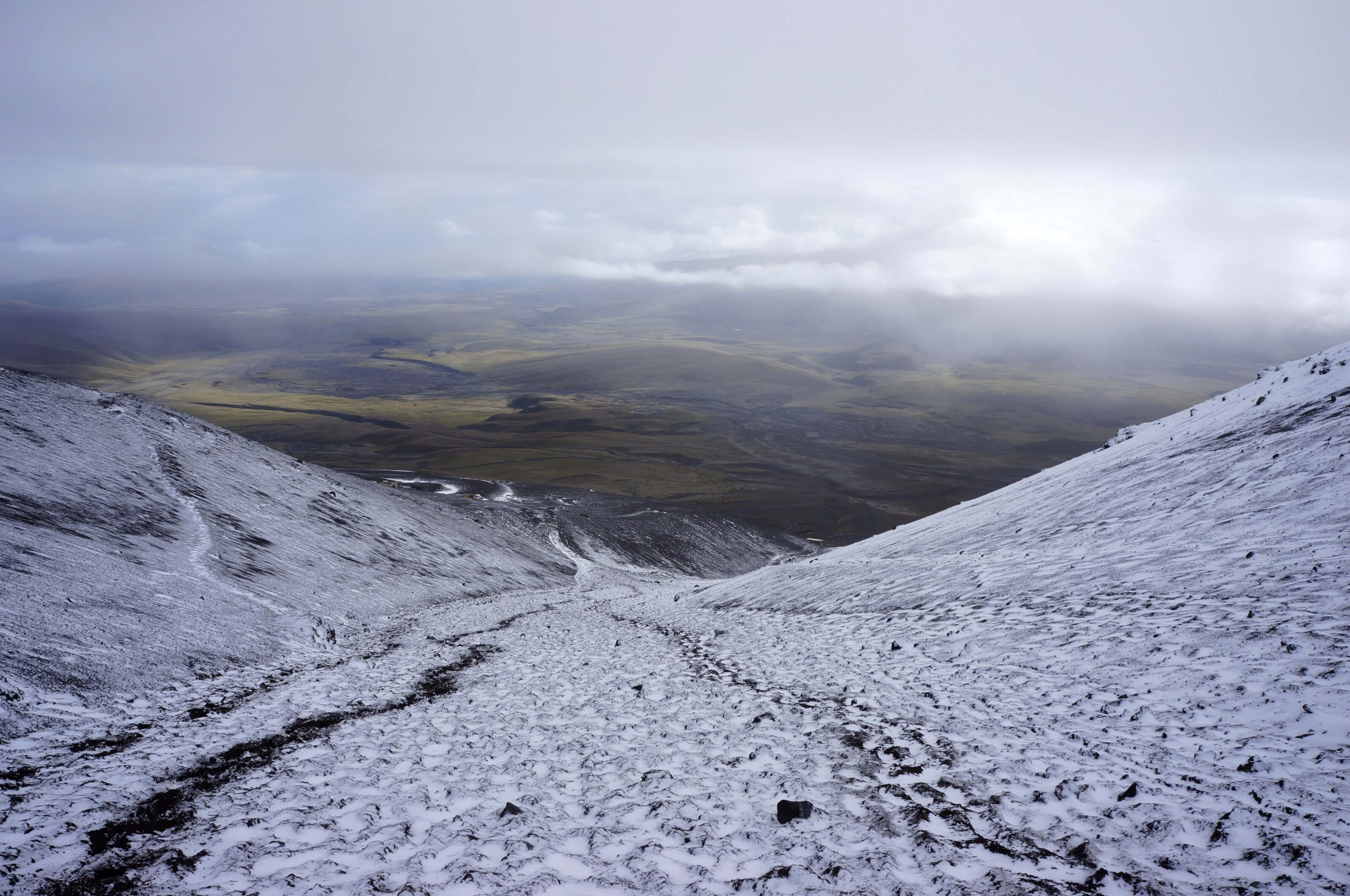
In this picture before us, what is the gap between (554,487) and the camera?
93875mm

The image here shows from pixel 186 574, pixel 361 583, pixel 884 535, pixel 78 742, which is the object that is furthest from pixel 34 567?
pixel 884 535

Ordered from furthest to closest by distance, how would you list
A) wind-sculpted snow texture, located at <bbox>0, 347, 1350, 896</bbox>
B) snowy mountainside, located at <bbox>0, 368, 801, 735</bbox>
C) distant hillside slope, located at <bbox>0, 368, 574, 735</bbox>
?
1. distant hillside slope, located at <bbox>0, 368, 574, 735</bbox>
2. snowy mountainside, located at <bbox>0, 368, 801, 735</bbox>
3. wind-sculpted snow texture, located at <bbox>0, 347, 1350, 896</bbox>

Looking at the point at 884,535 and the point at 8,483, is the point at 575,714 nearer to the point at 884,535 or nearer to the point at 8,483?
the point at 8,483

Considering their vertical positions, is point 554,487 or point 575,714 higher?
point 575,714

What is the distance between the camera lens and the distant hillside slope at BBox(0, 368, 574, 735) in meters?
13.0

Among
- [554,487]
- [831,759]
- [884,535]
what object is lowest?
[554,487]

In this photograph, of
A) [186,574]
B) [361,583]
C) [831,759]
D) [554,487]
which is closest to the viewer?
[831,759]

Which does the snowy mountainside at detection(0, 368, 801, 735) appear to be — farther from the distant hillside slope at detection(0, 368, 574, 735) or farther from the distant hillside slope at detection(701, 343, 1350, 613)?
the distant hillside slope at detection(701, 343, 1350, 613)

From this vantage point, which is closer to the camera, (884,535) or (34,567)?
(34,567)

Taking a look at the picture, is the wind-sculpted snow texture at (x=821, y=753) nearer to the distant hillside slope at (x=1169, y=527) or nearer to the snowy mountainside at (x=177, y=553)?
the distant hillside slope at (x=1169, y=527)

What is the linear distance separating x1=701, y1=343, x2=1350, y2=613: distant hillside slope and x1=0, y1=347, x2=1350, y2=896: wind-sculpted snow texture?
13 cm

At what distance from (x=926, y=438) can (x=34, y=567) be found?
606 ft

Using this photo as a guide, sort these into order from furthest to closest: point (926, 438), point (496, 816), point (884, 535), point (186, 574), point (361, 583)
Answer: point (926, 438) < point (884, 535) < point (361, 583) < point (186, 574) < point (496, 816)

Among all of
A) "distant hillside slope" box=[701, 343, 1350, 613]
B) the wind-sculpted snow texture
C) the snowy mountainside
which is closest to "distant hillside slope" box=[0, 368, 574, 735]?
the snowy mountainside
